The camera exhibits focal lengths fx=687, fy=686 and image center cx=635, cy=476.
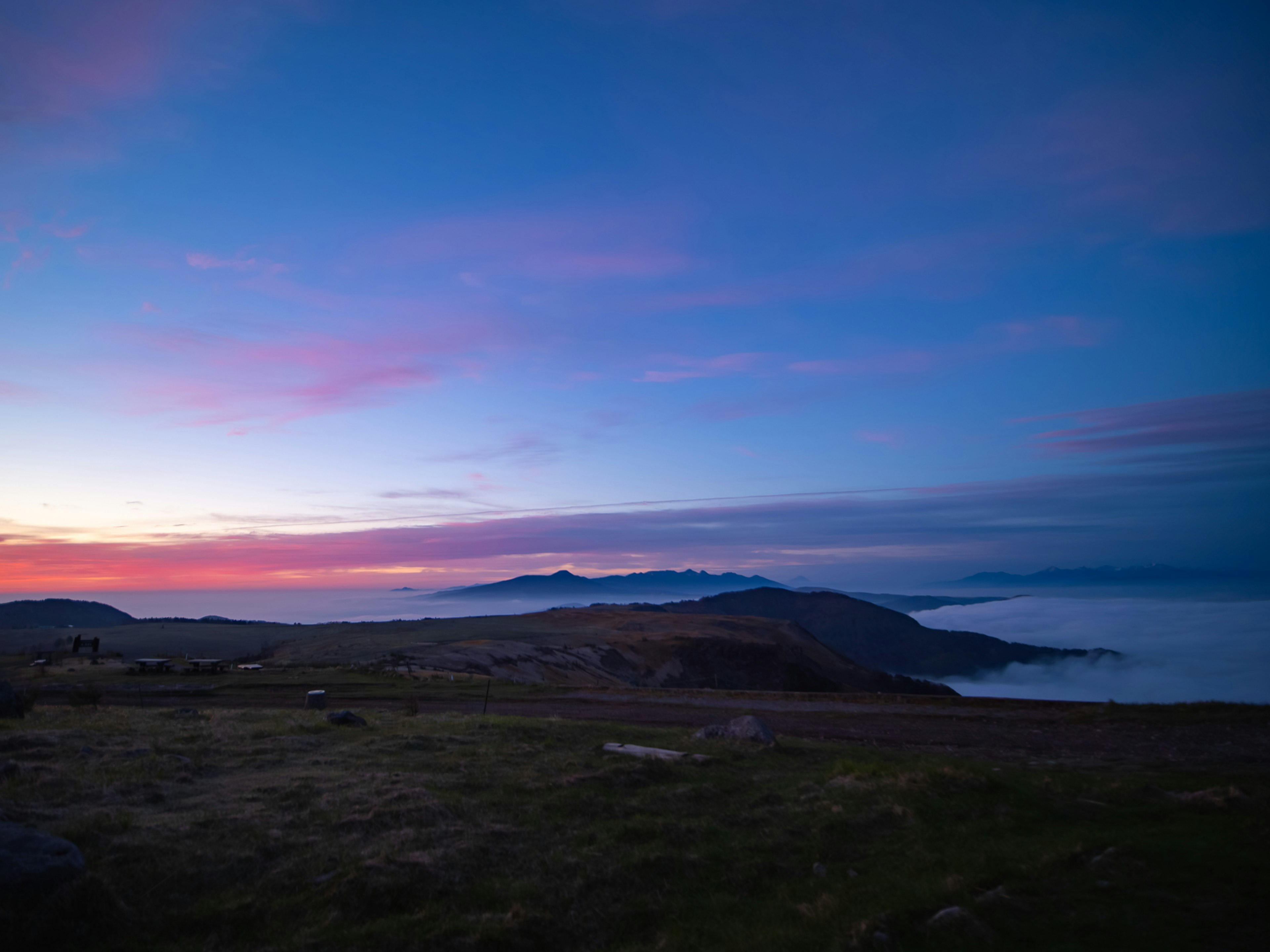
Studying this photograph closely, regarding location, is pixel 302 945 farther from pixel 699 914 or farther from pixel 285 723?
pixel 285 723

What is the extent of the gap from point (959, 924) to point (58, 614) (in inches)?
7778

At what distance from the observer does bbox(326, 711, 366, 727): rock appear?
18453 mm

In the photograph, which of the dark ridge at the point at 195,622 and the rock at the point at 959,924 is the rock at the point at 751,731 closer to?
the rock at the point at 959,924

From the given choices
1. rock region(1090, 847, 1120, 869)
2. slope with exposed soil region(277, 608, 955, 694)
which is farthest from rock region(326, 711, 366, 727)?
slope with exposed soil region(277, 608, 955, 694)

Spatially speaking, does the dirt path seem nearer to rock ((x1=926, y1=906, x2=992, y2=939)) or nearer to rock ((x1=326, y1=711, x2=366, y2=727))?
rock ((x1=326, y1=711, x2=366, y2=727))

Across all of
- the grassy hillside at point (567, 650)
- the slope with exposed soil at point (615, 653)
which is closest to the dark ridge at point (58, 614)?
the grassy hillside at point (567, 650)

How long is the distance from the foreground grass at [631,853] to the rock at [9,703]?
622cm

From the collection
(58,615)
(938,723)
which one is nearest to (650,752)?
(938,723)

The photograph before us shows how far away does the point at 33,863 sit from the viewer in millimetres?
6633

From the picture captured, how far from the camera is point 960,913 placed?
5992 millimetres

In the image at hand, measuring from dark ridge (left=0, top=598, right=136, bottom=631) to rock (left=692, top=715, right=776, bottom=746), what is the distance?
510 ft

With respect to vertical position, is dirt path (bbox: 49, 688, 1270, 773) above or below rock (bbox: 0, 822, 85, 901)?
below

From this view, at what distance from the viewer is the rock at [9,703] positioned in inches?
709

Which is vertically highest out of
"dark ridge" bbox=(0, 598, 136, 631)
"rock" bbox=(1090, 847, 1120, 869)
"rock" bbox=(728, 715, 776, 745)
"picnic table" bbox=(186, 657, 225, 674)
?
"rock" bbox=(1090, 847, 1120, 869)
